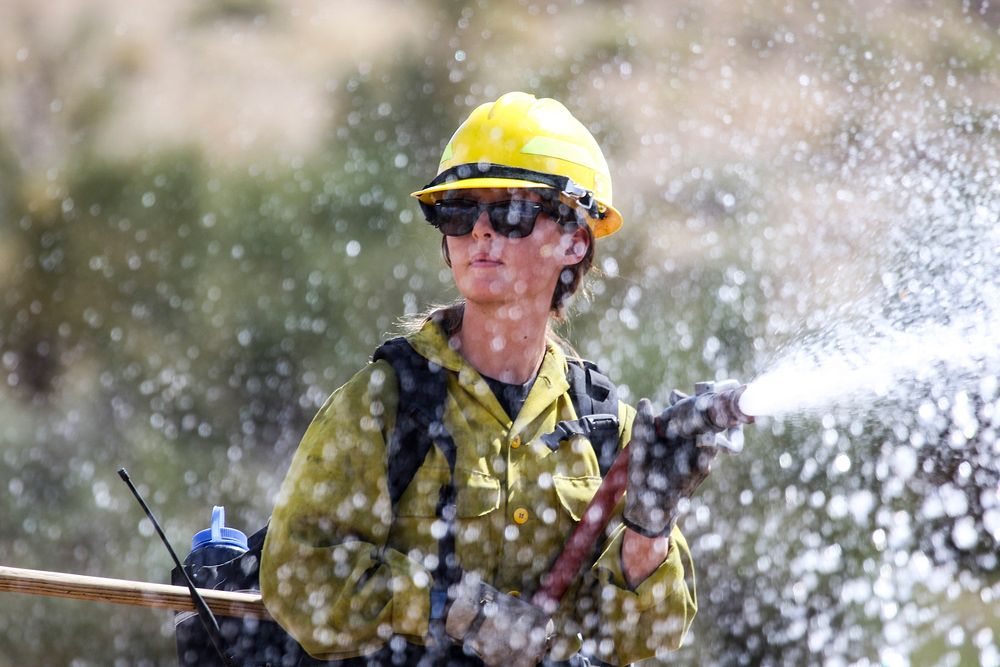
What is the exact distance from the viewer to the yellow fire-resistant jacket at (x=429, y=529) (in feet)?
7.79

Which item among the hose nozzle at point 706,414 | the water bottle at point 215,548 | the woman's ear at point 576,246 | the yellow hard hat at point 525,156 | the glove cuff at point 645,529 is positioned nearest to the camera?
the hose nozzle at point 706,414

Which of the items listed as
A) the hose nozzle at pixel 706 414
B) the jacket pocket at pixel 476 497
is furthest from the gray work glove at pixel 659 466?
the jacket pocket at pixel 476 497

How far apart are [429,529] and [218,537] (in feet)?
2.48

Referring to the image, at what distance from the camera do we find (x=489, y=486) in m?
2.49

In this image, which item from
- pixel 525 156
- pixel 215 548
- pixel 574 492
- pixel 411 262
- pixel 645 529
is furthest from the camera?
pixel 411 262

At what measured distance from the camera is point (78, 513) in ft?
27.0

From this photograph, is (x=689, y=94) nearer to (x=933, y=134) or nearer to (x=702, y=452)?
(x=933, y=134)

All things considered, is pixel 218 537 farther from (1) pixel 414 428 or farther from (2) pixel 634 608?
(2) pixel 634 608

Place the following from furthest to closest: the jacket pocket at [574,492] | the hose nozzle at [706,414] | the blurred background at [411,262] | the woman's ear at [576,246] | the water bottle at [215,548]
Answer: the blurred background at [411,262] → the water bottle at [215,548] → the woman's ear at [576,246] → the jacket pocket at [574,492] → the hose nozzle at [706,414]

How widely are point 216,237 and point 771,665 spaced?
15.4 ft

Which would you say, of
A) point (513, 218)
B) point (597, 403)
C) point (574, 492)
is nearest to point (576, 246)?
point (513, 218)

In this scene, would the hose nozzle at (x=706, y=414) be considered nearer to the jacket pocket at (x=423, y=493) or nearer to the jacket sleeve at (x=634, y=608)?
the jacket sleeve at (x=634, y=608)

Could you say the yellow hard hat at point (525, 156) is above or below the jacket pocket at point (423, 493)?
above

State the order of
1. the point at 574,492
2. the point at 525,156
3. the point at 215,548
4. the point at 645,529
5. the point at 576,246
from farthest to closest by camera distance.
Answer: the point at 215,548, the point at 576,246, the point at 525,156, the point at 574,492, the point at 645,529
